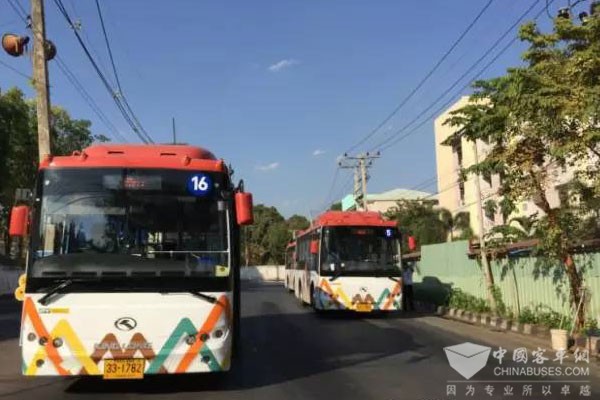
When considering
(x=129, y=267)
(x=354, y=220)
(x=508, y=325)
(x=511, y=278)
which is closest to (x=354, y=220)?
(x=354, y=220)

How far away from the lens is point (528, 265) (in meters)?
16.3

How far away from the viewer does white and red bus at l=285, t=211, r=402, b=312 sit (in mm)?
18719

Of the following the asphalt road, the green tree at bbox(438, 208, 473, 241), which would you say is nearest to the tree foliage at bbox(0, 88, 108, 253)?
the asphalt road

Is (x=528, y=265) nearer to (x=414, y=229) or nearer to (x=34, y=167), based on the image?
(x=414, y=229)

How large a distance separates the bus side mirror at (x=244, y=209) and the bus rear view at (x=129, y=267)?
0.04ft

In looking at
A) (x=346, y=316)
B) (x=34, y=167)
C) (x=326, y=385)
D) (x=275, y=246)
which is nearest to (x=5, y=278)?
(x=34, y=167)

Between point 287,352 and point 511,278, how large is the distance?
8.00 metres

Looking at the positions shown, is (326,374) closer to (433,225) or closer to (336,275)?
(336,275)

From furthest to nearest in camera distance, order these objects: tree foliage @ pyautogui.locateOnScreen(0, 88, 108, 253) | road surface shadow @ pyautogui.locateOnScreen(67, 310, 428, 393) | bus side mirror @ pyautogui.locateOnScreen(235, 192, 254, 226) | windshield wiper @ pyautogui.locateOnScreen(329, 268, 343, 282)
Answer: tree foliage @ pyautogui.locateOnScreen(0, 88, 108, 253) < windshield wiper @ pyautogui.locateOnScreen(329, 268, 343, 282) < road surface shadow @ pyautogui.locateOnScreen(67, 310, 428, 393) < bus side mirror @ pyautogui.locateOnScreen(235, 192, 254, 226)

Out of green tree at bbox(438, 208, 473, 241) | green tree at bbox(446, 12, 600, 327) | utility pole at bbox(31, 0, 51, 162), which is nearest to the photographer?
green tree at bbox(446, 12, 600, 327)

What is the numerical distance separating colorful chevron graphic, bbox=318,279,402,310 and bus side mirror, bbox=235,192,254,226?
35.4 feet

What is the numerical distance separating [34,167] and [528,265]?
1279 inches

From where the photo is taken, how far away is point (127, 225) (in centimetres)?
809

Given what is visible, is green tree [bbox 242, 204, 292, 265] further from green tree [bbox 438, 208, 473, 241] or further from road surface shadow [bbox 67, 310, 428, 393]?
road surface shadow [bbox 67, 310, 428, 393]
